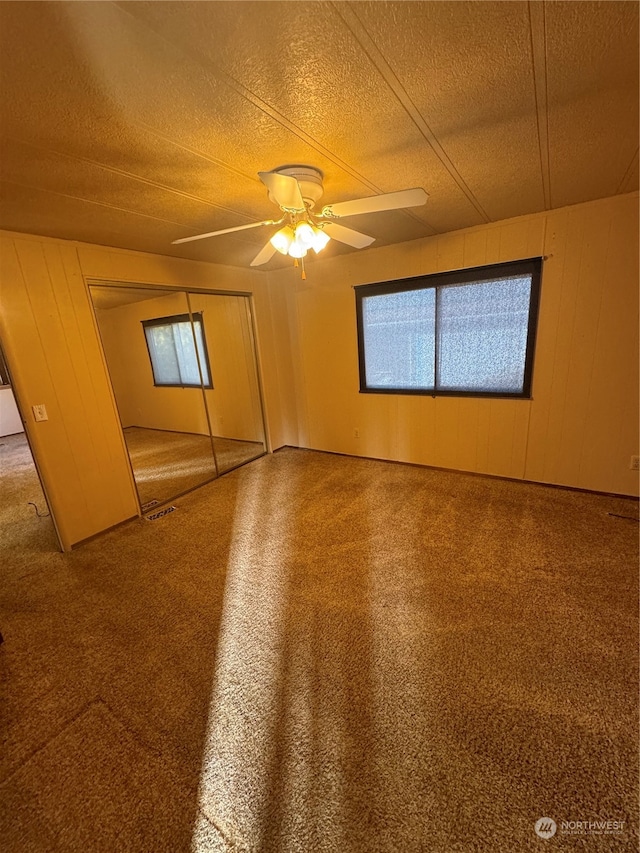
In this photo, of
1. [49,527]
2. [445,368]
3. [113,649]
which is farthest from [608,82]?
[49,527]

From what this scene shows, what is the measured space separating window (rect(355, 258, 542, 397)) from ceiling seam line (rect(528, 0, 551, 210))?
44.2 inches

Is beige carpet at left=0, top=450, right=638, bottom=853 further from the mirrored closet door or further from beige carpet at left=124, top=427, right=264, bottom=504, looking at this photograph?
the mirrored closet door

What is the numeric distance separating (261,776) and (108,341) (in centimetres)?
313

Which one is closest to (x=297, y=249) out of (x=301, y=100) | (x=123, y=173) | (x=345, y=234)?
(x=345, y=234)

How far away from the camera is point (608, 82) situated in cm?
127

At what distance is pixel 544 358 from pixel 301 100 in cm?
267

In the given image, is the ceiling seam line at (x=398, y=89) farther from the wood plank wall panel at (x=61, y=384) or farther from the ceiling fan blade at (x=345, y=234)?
the wood plank wall panel at (x=61, y=384)

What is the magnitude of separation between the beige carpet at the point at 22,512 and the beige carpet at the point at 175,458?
81 cm

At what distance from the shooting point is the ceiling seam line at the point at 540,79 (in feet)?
3.30

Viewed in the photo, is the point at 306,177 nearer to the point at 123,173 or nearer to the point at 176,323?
the point at 123,173

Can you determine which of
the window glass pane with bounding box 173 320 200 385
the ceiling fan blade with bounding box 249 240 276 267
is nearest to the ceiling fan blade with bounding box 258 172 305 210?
the ceiling fan blade with bounding box 249 240 276 267

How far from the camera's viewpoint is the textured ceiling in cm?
95

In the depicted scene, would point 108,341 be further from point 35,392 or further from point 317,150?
point 317,150

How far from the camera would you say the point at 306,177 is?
1751 millimetres
